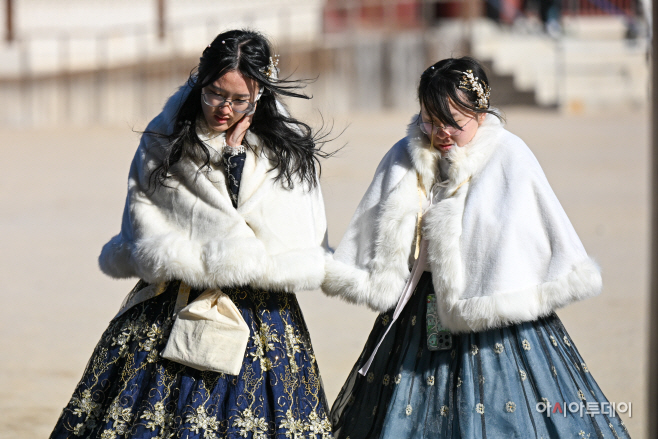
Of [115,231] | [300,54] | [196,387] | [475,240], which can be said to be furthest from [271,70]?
[300,54]

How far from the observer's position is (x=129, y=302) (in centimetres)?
330

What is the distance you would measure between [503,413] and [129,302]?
144 centimetres

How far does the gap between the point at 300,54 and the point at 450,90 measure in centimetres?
1555

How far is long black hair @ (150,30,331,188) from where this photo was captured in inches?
123

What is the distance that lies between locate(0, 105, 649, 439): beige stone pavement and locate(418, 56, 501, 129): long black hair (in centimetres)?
212

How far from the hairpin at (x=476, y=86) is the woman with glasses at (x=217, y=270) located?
2.05ft

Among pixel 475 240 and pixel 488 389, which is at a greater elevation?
pixel 475 240

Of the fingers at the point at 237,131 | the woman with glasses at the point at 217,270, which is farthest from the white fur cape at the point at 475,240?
the fingers at the point at 237,131

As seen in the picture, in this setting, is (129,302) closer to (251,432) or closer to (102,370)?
(102,370)

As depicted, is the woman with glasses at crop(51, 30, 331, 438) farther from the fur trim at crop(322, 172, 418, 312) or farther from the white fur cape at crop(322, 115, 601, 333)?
the white fur cape at crop(322, 115, 601, 333)

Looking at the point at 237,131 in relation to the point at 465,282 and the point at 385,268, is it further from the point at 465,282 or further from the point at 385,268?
the point at 465,282

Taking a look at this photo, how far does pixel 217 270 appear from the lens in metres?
3.03

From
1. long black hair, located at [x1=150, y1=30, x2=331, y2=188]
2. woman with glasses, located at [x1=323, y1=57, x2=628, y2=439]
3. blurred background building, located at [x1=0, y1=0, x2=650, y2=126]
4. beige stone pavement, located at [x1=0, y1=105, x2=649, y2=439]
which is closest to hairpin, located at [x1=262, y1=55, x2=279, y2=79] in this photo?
long black hair, located at [x1=150, y1=30, x2=331, y2=188]

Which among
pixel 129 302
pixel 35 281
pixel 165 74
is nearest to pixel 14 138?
pixel 165 74
